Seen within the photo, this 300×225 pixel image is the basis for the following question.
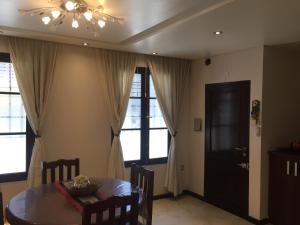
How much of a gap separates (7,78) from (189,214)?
336cm

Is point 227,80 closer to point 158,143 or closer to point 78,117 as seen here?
point 158,143

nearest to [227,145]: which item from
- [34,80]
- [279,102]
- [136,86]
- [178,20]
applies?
[279,102]

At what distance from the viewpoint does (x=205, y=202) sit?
4.89 meters

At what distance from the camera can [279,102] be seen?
13.5 feet

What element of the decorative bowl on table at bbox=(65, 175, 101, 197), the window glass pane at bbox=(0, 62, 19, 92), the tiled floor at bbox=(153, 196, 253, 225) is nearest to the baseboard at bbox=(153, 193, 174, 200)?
the tiled floor at bbox=(153, 196, 253, 225)

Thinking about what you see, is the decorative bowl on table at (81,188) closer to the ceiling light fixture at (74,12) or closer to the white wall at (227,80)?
the ceiling light fixture at (74,12)

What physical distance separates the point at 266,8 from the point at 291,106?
226 centimetres

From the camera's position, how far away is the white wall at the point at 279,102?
3.98 metres

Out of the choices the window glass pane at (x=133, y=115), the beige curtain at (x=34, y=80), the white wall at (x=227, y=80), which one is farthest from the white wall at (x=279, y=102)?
the beige curtain at (x=34, y=80)

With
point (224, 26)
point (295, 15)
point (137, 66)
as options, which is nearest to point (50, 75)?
point (137, 66)

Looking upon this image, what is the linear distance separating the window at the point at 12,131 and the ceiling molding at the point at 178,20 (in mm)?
1725

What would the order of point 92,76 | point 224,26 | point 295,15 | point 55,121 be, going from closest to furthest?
point 295,15, point 224,26, point 55,121, point 92,76

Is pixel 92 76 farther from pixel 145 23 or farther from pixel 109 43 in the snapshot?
pixel 145 23

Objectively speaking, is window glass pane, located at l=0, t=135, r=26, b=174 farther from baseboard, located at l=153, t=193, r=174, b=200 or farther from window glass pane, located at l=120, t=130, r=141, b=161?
baseboard, located at l=153, t=193, r=174, b=200
